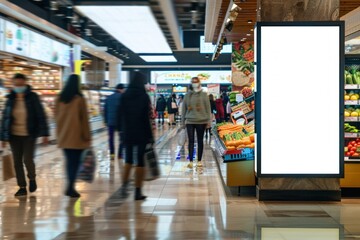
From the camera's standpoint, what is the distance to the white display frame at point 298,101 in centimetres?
583

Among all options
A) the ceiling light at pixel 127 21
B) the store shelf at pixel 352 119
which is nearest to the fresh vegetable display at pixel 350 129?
the store shelf at pixel 352 119

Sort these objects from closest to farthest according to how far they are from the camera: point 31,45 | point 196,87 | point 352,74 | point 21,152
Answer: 1. point 21,152
2. point 352,74
3. point 196,87
4. point 31,45

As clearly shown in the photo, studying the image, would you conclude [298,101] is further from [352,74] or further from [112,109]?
[112,109]

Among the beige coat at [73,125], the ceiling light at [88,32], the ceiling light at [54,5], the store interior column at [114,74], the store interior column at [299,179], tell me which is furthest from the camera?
the store interior column at [114,74]

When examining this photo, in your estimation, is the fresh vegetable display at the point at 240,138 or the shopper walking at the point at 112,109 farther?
the shopper walking at the point at 112,109

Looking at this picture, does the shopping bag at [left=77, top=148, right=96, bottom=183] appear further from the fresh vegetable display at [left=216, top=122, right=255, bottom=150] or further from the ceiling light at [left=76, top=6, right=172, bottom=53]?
the ceiling light at [left=76, top=6, right=172, bottom=53]

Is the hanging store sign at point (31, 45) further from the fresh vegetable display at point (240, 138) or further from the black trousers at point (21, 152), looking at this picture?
the fresh vegetable display at point (240, 138)

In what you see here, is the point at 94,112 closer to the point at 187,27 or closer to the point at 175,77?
the point at 187,27

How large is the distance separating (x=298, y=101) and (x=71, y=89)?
2892 mm

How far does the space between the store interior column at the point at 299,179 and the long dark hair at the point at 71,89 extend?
2476mm

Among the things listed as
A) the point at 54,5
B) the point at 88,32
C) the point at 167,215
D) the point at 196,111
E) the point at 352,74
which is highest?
the point at 54,5

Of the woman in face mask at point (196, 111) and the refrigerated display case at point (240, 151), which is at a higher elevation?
the woman in face mask at point (196, 111)

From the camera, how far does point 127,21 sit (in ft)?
44.9

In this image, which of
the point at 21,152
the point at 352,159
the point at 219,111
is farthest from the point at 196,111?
the point at 219,111
